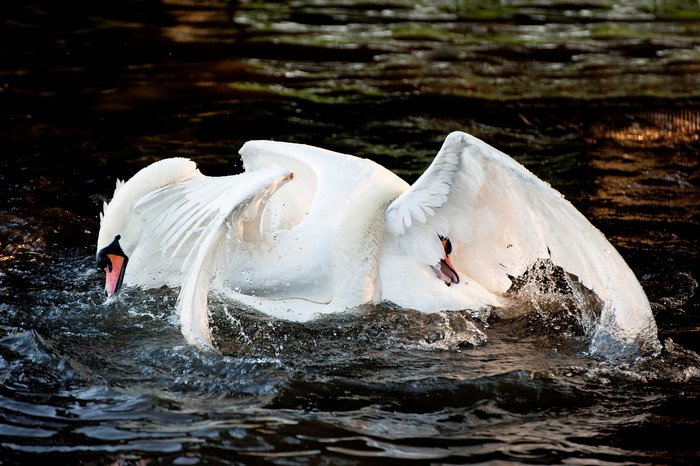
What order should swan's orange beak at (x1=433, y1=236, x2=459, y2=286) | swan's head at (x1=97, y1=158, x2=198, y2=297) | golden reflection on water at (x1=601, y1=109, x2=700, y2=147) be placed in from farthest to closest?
golden reflection on water at (x1=601, y1=109, x2=700, y2=147) → swan's orange beak at (x1=433, y1=236, x2=459, y2=286) → swan's head at (x1=97, y1=158, x2=198, y2=297)

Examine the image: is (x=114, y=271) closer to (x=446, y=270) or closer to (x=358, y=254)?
(x=358, y=254)

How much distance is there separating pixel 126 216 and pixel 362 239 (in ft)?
4.85

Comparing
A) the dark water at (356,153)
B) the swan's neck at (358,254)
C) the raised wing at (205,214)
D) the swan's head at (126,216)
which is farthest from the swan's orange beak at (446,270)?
the swan's head at (126,216)

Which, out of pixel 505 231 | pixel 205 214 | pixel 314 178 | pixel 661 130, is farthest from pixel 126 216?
pixel 661 130

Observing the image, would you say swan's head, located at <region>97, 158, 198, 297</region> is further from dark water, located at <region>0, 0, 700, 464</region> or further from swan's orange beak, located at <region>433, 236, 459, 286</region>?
swan's orange beak, located at <region>433, 236, 459, 286</region>

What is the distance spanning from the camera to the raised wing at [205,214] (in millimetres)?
4258

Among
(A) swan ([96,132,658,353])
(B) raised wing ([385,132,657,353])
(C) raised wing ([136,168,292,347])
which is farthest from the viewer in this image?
(A) swan ([96,132,658,353])

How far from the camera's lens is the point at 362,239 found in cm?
511

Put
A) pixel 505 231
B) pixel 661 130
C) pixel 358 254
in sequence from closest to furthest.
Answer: pixel 358 254, pixel 505 231, pixel 661 130

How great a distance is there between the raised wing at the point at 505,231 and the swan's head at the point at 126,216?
1.38 metres

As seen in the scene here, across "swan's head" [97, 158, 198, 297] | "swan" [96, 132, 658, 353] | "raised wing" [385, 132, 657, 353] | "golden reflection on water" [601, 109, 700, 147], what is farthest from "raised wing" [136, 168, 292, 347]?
"golden reflection on water" [601, 109, 700, 147]

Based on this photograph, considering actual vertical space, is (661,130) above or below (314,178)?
above

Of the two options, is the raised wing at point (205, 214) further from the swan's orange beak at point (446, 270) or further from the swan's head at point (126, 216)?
the swan's orange beak at point (446, 270)

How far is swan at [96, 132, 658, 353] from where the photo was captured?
15.1ft
